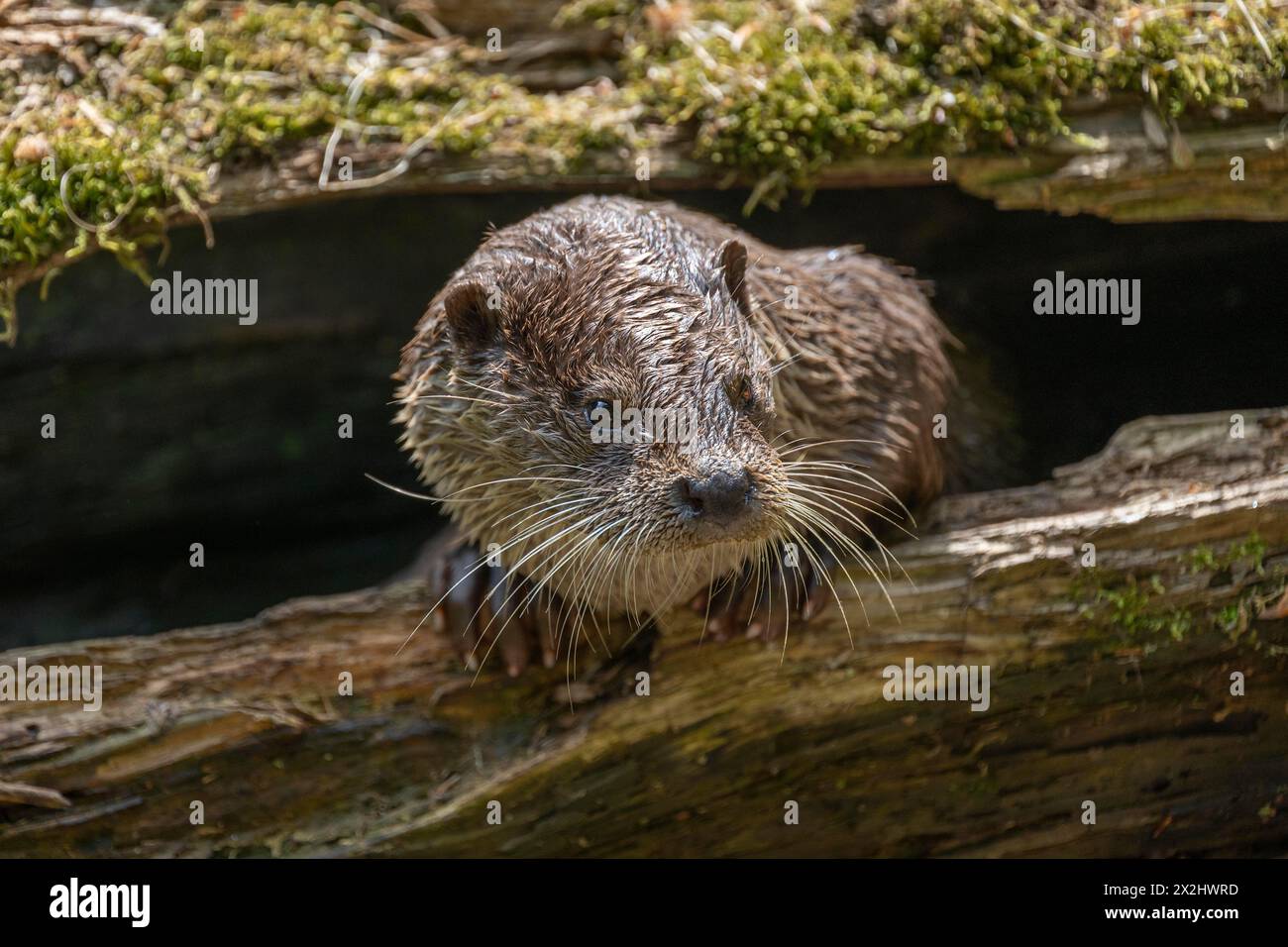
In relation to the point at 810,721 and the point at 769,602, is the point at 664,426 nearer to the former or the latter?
the point at 769,602

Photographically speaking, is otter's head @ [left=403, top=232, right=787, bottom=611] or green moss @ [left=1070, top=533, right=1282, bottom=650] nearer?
otter's head @ [left=403, top=232, right=787, bottom=611]

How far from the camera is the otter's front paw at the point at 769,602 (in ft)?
11.7

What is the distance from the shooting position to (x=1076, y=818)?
3.77 metres

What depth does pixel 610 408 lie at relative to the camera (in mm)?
3072

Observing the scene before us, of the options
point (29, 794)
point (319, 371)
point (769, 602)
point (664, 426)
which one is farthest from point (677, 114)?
point (29, 794)

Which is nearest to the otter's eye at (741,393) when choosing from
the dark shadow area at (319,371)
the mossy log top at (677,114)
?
the mossy log top at (677,114)

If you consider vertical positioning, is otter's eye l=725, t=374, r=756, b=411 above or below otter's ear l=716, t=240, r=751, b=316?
below

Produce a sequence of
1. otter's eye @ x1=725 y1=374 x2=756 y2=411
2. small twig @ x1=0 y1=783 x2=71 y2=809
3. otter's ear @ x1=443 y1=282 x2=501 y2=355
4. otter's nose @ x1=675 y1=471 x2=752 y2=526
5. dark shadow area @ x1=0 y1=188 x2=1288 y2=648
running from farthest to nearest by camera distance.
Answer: dark shadow area @ x1=0 y1=188 x2=1288 y2=648
small twig @ x1=0 y1=783 x2=71 y2=809
otter's ear @ x1=443 y1=282 x2=501 y2=355
otter's eye @ x1=725 y1=374 x2=756 y2=411
otter's nose @ x1=675 y1=471 x2=752 y2=526

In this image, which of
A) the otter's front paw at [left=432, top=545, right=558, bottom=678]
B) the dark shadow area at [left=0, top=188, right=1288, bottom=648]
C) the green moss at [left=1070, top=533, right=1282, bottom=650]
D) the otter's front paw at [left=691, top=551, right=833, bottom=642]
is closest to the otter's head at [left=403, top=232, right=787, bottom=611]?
the otter's front paw at [left=691, top=551, right=833, bottom=642]

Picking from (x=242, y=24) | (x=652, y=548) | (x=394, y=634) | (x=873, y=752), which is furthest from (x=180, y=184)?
(x=873, y=752)

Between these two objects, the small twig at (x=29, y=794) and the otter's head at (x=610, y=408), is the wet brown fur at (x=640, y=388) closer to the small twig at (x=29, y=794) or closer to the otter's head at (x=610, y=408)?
the otter's head at (x=610, y=408)

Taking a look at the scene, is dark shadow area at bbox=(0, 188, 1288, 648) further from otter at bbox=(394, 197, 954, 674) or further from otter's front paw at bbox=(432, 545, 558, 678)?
otter's front paw at bbox=(432, 545, 558, 678)

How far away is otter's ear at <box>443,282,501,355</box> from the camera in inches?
126

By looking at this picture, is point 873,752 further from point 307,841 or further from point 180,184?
point 180,184
